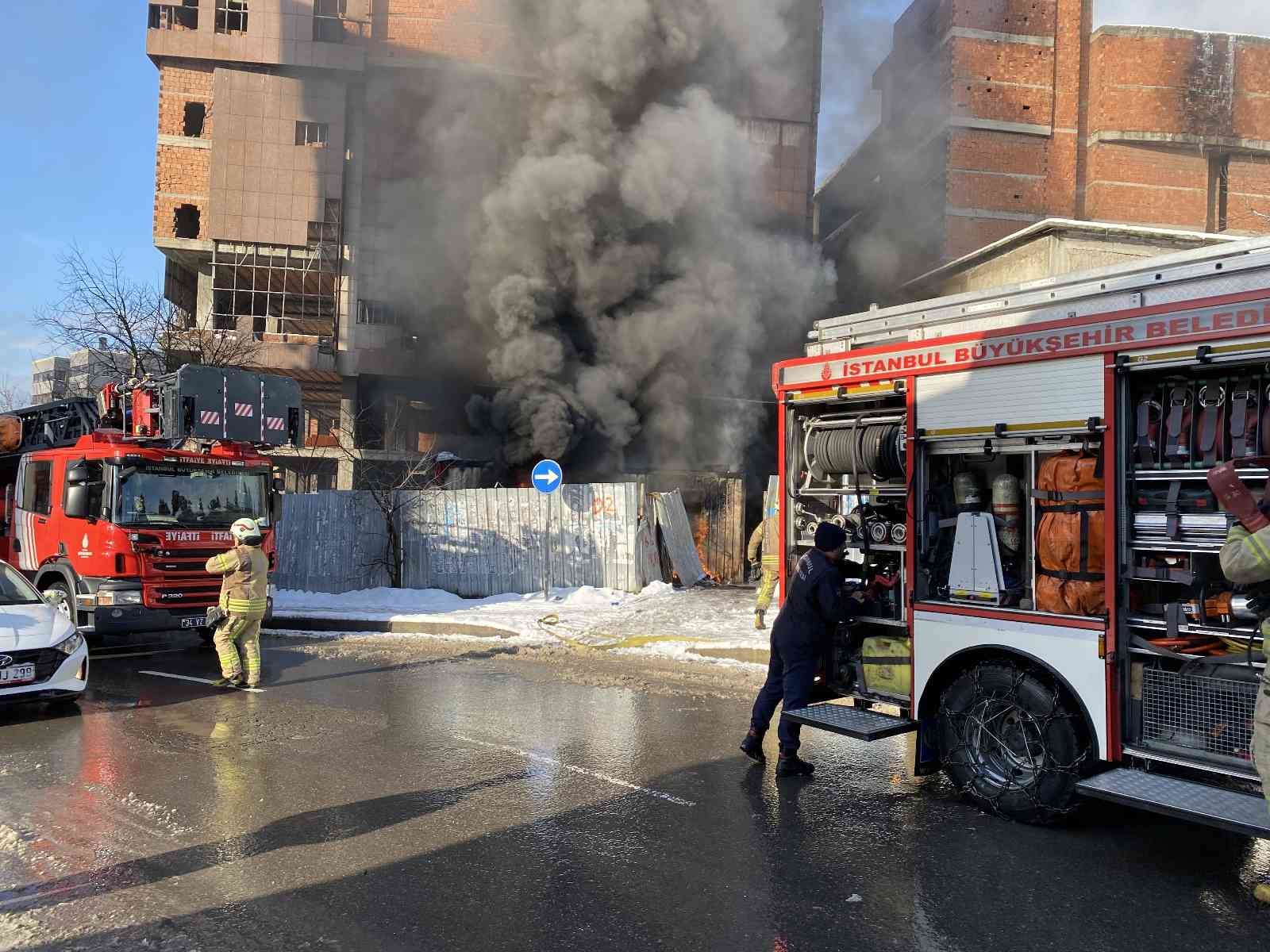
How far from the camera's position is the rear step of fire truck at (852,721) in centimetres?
475

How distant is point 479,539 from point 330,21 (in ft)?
78.9

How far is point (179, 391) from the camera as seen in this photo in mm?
9328

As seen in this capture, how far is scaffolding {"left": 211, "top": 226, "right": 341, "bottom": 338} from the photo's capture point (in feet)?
98.5

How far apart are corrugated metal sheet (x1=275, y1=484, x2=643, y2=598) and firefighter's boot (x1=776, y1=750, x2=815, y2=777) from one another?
8851 mm

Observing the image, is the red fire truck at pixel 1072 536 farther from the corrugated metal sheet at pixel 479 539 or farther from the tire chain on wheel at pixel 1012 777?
the corrugated metal sheet at pixel 479 539

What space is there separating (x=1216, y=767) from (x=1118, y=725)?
0.38 m

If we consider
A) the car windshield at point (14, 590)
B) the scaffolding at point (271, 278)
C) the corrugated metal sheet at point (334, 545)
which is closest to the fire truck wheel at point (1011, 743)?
the car windshield at point (14, 590)

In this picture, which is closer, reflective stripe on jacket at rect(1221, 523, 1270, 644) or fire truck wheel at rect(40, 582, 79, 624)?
reflective stripe on jacket at rect(1221, 523, 1270, 644)

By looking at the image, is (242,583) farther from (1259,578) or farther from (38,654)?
(1259,578)

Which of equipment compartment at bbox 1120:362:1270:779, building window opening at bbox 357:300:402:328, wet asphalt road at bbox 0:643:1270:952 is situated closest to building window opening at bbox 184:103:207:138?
building window opening at bbox 357:300:402:328

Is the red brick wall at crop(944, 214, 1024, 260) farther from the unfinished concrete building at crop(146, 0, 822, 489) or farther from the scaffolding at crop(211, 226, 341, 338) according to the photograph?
the scaffolding at crop(211, 226, 341, 338)

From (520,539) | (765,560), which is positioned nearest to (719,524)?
(520,539)

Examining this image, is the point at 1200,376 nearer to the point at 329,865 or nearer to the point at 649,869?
the point at 649,869

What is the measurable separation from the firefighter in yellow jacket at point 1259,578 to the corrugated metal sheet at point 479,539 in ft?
35.3
